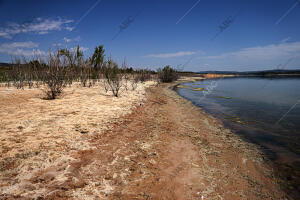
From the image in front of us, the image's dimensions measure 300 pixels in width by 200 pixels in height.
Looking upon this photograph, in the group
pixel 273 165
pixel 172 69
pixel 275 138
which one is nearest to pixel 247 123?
pixel 275 138

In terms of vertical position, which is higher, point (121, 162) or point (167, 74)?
point (167, 74)

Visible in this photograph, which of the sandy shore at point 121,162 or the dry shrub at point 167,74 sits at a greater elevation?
the dry shrub at point 167,74

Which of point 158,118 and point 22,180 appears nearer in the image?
point 22,180

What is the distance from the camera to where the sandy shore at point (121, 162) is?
2.37 m

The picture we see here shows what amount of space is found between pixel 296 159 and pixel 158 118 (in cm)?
433

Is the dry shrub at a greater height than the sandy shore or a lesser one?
greater

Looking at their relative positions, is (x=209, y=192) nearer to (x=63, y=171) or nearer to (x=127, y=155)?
(x=127, y=155)

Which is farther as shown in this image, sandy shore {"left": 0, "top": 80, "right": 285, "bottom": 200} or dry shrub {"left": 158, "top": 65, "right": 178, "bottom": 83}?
dry shrub {"left": 158, "top": 65, "right": 178, "bottom": 83}

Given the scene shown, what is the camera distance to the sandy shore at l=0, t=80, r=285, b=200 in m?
2.37

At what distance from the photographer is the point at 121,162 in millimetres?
3139

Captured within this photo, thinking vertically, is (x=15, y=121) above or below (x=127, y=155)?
above

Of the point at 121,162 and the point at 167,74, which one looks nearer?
the point at 121,162

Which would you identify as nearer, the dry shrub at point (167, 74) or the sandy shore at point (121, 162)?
the sandy shore at point (121, 162)

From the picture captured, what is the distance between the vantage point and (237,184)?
8.89 ft
